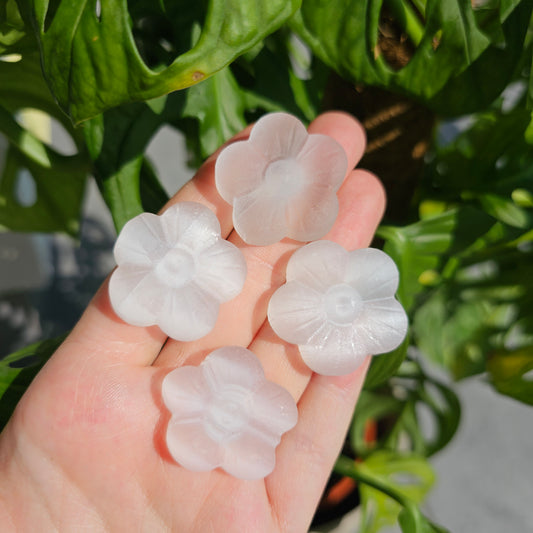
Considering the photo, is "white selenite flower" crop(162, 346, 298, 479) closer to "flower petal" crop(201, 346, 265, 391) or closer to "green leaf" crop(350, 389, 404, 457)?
"flower petal" crop(201, 346, 265, 391)

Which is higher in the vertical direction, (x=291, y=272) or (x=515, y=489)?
(x=291, y=272)

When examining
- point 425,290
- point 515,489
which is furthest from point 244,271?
point 515,489

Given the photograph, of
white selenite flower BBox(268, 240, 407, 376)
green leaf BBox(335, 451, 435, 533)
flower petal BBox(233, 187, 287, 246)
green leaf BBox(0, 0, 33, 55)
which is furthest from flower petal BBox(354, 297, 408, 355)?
green leaf BBox(0, 0, 33, 55)

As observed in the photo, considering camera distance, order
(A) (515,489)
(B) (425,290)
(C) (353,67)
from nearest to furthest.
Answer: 1. (C) (353,67)
2. (B) (425,290)
3. (A) (515,489)

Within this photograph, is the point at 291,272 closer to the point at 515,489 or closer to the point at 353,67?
the point at 353,67

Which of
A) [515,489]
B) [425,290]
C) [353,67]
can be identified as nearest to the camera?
[353,67]
